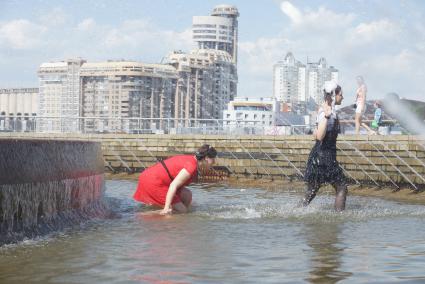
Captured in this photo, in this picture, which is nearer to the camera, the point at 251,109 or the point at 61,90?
the point at 251,109

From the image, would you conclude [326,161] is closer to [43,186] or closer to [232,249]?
[232,249]

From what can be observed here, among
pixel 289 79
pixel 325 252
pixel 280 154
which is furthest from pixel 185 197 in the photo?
pixel 289 79

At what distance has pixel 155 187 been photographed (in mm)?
10859

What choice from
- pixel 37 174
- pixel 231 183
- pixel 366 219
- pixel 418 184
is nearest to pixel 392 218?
pixel 366 219

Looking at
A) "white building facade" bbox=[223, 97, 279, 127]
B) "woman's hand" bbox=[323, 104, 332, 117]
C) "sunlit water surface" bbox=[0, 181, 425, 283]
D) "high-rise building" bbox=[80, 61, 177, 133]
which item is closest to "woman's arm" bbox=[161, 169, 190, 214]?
"sunlit water surface" bbox=[0, 181, 425, 283]

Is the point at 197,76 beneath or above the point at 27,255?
above

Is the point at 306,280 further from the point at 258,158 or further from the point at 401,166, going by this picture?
the point at 258,158

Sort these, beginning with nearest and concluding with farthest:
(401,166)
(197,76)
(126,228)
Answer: (126,228) < (401,166) < (197,76)

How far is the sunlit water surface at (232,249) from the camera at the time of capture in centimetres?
616

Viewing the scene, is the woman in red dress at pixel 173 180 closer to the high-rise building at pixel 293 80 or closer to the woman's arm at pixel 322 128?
the woman's arm at pixel 322 128

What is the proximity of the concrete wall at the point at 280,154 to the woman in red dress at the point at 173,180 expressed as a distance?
22.4ft

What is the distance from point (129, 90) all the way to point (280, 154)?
351 feet

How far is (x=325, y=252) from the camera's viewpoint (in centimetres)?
732

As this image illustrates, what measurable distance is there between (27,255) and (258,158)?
47.8ft
